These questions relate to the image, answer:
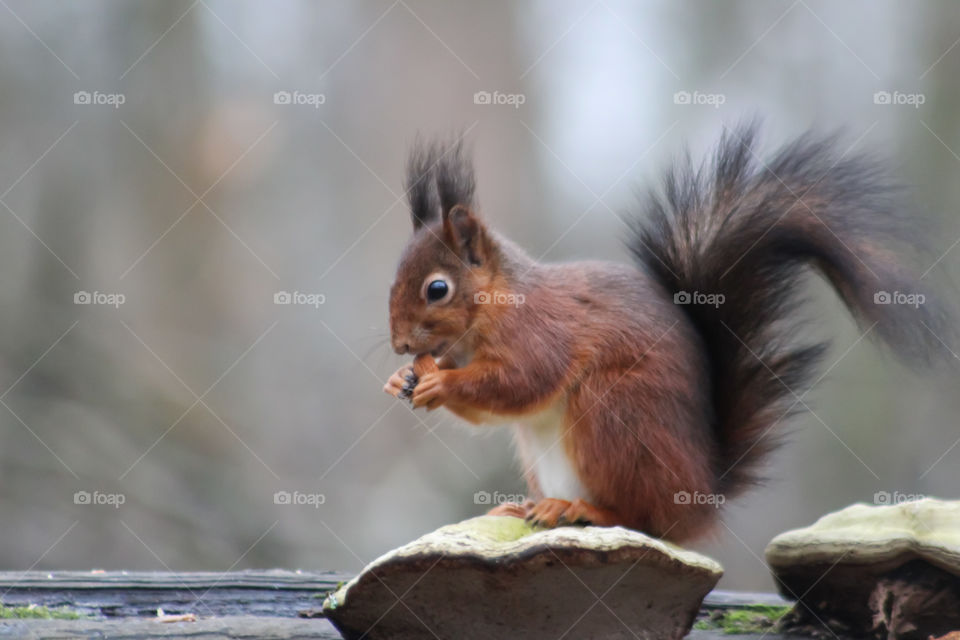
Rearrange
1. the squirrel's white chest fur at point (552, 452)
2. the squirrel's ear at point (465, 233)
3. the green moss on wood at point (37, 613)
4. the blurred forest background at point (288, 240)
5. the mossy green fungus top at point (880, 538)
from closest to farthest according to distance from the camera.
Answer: the mossy green fungus top at point (880, 538) < the green moss on wood at point (37, 613) < the squirrel's white chest fur at point (552, 452) < the squirrel's ear at point (465, 233) < the blurred forest background at point (288, 240)

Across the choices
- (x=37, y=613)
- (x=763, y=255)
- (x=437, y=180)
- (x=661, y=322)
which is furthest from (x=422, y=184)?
(x=37, y=613)

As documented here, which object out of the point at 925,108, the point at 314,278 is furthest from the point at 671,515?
the point at 925,108

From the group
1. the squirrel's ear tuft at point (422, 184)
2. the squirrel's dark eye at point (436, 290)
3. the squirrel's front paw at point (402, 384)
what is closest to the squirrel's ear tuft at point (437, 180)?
the squirrel's ear tuft at point (422, 184)

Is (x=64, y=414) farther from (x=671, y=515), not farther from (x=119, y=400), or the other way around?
(x=671, y=515)

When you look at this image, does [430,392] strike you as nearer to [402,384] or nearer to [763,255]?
[402,384]

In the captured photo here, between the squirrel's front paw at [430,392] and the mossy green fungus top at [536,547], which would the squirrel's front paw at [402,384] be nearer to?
the squirrel's front paw at [430,392]

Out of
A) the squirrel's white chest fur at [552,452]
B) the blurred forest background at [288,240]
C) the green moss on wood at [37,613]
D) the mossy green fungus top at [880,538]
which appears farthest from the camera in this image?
the blurred forest background at [288,240]

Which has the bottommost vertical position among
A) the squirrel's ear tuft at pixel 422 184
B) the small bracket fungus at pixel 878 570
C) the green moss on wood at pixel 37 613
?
the green moss on wood at pixel 37 613

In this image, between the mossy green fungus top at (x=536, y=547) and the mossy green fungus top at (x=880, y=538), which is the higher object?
the mossy green fungus top at (x=536, y=547)
